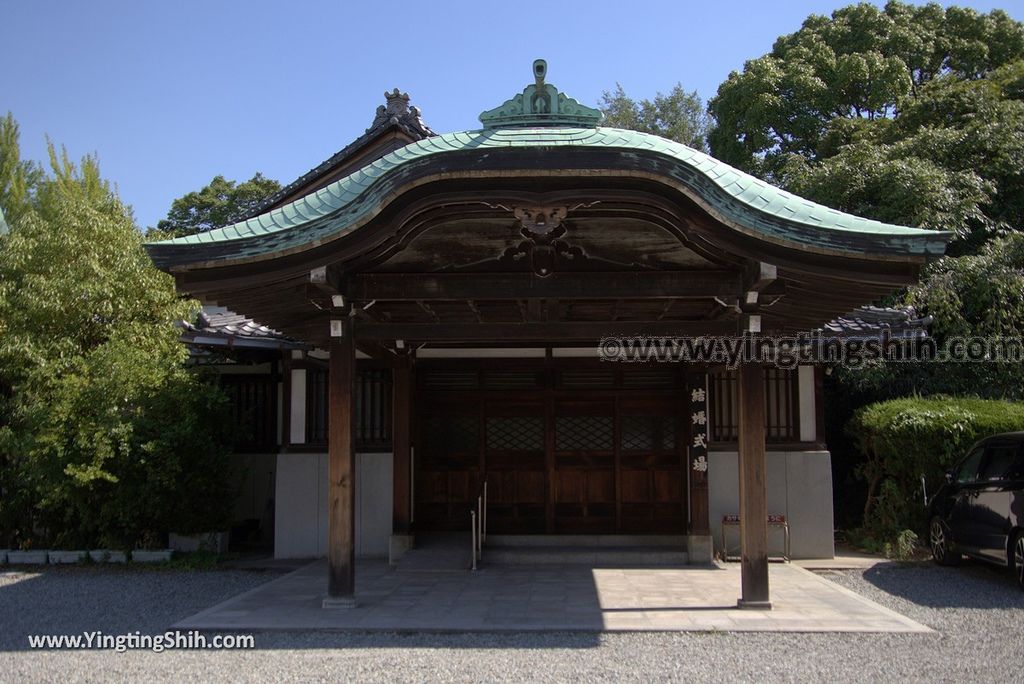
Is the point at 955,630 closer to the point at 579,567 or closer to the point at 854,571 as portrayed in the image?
the point at 854,571

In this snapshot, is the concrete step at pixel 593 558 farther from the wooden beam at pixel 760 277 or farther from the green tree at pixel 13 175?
the green tree at pixel 13 175

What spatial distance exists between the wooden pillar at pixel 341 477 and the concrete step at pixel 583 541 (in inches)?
146

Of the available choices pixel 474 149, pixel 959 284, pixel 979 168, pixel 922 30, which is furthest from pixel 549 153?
pixel 922 30

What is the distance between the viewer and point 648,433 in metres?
12.1

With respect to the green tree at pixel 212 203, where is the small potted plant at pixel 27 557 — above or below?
below

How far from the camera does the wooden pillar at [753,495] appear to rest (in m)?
7.80

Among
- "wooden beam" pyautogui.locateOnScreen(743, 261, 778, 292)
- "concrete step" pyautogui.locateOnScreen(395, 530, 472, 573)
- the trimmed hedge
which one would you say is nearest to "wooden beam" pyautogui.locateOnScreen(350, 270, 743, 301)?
"wooden beam" pyautogui.locateOnScreen(743, 261, 778, 292)

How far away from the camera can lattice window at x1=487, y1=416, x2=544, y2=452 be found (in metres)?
12.2

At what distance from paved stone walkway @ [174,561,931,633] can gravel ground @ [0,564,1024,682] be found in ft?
0.85

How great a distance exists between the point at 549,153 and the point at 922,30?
20929mm

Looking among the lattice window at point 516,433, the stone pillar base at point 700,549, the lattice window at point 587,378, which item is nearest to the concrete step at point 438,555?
the lattice window at point 516,433

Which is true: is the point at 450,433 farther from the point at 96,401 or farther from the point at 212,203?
the point at 212,203

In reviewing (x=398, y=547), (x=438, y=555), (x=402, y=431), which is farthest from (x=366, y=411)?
(x=438, y=555)

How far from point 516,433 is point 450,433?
0.95 metres
